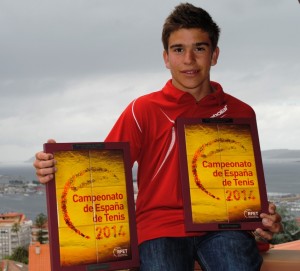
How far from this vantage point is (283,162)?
136 meters

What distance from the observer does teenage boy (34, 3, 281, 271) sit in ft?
6.29

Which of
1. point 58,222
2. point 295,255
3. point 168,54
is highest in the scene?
point 168,54

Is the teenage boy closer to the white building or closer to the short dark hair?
the short dark hair

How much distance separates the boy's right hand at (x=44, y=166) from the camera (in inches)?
69.4

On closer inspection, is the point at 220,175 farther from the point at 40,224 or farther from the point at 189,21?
the point at 40,224

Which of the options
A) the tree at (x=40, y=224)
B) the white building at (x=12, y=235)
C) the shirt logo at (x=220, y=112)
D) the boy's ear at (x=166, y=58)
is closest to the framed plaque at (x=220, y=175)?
the shirt logo at (x=220, y=112)

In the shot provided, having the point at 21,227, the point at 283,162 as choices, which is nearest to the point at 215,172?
the point at 21,227

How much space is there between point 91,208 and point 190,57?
63 centimetres

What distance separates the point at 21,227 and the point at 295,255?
58060 millimetres

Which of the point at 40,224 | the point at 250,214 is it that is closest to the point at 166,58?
the point at 250,214

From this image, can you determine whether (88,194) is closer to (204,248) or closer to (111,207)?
(111,207)

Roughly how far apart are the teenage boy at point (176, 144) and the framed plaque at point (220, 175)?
0.18 feet

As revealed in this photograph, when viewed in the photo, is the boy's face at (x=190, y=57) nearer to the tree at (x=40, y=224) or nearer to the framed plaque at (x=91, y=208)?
the framed plaque at (x=91, y=208)

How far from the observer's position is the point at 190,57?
210 centimetres
